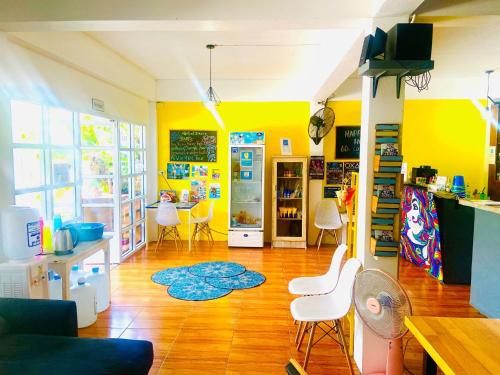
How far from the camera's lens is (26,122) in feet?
10.1

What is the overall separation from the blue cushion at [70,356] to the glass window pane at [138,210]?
11.5 feet

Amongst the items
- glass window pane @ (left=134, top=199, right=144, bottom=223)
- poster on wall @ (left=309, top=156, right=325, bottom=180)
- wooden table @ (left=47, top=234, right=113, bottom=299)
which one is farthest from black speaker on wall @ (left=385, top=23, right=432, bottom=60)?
glass window pane @ (left=134, top=199, right=144, bottom=223)

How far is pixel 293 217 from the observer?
5.89 metres

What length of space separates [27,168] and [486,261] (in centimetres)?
441

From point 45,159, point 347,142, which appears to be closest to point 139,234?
point 45,159

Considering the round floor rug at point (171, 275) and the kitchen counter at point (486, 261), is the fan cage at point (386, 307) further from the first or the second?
the round floor rug at point (171, 275)

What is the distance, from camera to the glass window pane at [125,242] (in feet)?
16.4

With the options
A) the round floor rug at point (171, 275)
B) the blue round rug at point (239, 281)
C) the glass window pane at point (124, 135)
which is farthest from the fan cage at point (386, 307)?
the glass window pane at point (124, 135)

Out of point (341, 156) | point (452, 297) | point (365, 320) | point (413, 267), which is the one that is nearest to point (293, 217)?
point (341, 156)

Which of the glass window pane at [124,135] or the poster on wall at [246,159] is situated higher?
the glass window pane at [124,135]

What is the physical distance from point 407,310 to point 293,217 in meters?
4.26

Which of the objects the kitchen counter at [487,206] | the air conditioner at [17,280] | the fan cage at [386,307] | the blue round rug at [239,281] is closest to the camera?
the fan cage at [386,307]

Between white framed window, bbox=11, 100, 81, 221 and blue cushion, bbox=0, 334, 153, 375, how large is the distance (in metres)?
1.41

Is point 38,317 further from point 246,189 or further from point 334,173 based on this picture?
point 334,173
